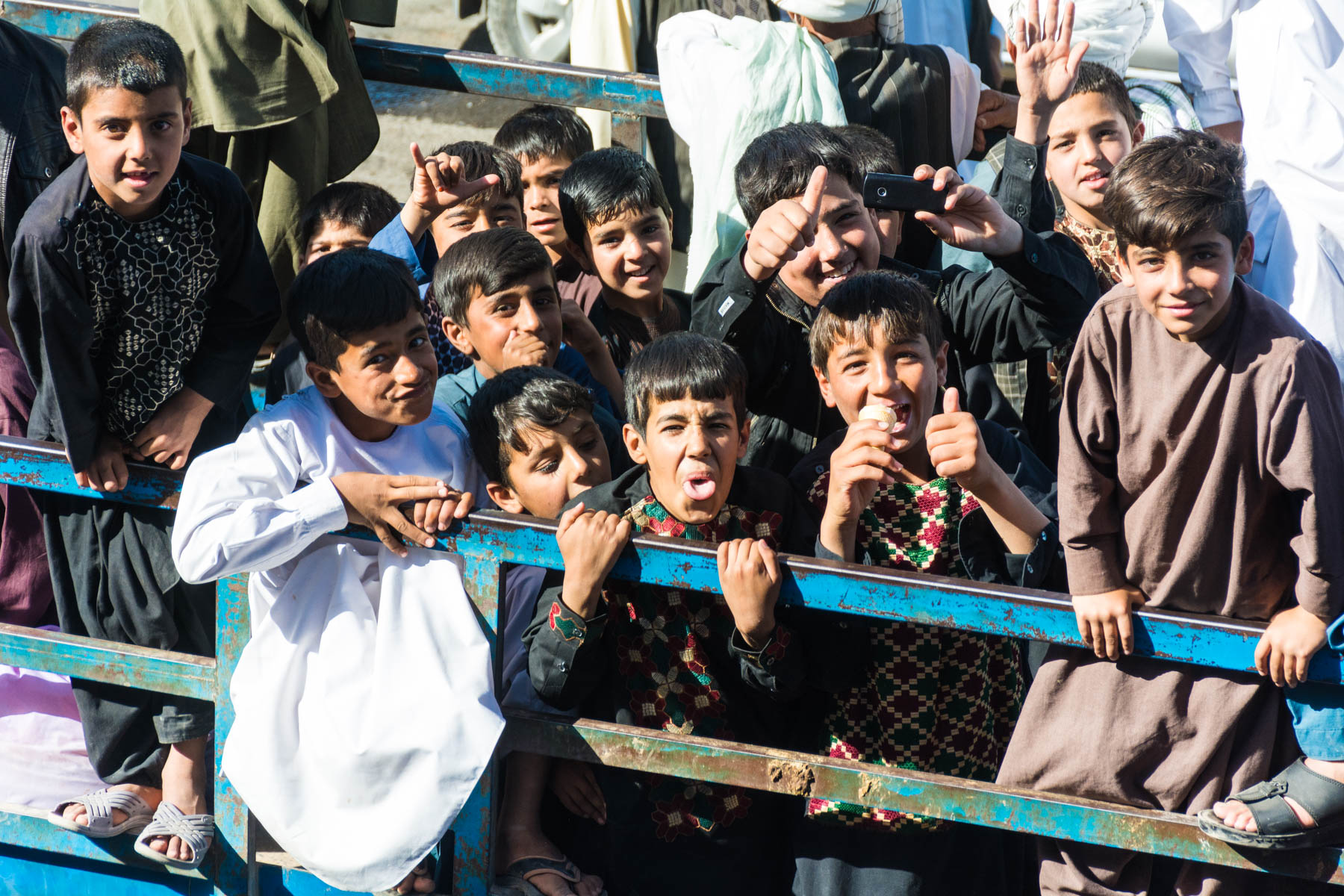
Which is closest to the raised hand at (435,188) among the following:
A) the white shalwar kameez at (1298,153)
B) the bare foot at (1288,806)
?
the white shalwar kameez at (1298,153)

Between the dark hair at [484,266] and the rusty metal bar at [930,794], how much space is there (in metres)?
1.19

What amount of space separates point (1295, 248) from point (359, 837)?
8.67ft

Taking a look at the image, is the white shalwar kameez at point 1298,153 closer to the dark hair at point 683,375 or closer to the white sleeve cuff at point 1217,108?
the white sleeve cuff at point 1217,108

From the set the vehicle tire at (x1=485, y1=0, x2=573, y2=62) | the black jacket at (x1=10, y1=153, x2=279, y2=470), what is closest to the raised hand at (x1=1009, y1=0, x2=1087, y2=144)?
the black jacket at (x1=10, y1=153, x2=279, y2=470)

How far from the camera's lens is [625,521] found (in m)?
2.29

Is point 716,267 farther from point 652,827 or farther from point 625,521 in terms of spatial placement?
point 652,827

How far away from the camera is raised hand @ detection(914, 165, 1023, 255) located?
2830 millimetres

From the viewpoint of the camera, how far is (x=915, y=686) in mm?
2506

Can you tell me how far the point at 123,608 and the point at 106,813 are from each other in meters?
0.39

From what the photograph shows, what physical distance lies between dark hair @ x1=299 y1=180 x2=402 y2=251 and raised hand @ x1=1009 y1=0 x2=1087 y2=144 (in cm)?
165

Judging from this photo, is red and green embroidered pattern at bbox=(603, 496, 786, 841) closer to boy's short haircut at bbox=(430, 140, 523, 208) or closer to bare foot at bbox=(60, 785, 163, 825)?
bare foot at bbox=(60, 785, 163, 825)

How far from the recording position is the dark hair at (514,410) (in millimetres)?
2816

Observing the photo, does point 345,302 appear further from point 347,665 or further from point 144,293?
point 347,665

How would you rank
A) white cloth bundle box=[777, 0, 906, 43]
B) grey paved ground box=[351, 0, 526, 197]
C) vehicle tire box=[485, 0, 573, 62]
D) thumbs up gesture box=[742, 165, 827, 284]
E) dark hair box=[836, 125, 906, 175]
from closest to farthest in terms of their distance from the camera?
1. thumbs up gesture box=[742, 165, 827, 284]
2. dark hair box=[836, 125, 906, 175]
3. white cloth bundle box=[777, 0, 906, 43]
4. vehicle tire box=[485, 0, 573, 62]
5. grey paved ground box=[351, 0, 526, 197]
